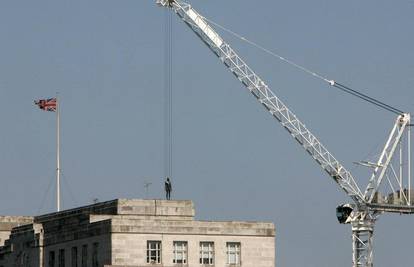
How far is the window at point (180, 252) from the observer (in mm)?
197625

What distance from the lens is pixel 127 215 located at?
19950cm

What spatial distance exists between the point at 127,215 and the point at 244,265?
14143mm

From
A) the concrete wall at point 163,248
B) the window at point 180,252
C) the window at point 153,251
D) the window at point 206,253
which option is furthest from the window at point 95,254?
the window at point 206,253

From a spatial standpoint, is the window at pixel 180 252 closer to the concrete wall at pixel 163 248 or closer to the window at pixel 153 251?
the concrete wall at pixel 163 248

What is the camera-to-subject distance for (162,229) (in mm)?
196625

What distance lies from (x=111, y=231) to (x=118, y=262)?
3.45 meters

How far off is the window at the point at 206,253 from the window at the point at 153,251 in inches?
200

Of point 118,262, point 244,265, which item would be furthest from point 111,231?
point 244,265

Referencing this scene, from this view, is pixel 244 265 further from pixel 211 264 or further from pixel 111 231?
pixel 111 231

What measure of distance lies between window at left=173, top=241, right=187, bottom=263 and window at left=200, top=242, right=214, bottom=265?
1.95 metres

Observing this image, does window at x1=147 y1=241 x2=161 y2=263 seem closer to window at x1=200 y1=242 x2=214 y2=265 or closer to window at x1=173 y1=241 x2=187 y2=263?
window at x1=173 y1=241 x2=187 y2=263

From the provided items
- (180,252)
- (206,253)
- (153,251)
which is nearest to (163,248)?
(153,251)

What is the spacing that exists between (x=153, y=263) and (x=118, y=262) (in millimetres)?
4347

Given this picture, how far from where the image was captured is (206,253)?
199 metres
